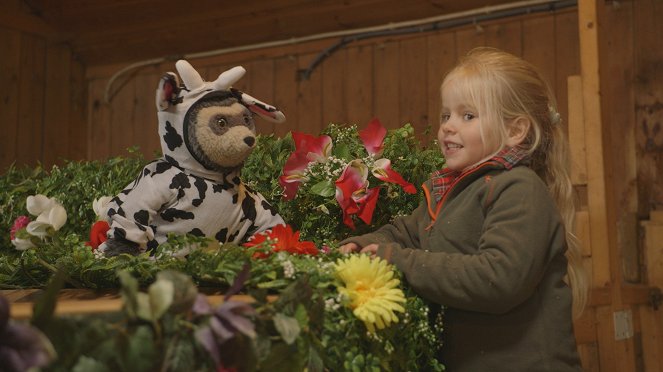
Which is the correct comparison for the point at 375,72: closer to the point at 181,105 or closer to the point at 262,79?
the point at 262,79

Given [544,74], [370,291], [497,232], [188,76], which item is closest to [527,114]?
[497,232]

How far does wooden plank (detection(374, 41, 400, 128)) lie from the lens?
10.8 feet

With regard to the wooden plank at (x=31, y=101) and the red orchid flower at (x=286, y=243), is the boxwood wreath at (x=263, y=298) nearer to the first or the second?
the red orchid flower at (x=286, y=243)

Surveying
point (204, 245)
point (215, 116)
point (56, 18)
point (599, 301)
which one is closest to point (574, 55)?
point (599, 301)

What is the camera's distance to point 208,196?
1.29 meters

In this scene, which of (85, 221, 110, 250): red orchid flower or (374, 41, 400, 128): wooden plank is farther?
(374, 41, 400, 128): wooden plank

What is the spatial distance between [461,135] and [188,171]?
0.50 m

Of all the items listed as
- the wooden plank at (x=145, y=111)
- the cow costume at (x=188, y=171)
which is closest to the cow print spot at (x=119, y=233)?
the cow costume at (x=188, y=171)

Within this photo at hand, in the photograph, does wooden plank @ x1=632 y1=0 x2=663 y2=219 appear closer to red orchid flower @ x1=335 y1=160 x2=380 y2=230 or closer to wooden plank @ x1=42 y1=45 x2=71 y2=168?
red orchid flower @ x1=335 y1=160 x2=380 y2=230

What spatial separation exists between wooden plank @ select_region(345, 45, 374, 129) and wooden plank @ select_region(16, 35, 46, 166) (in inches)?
72.6

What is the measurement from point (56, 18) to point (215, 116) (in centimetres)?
316

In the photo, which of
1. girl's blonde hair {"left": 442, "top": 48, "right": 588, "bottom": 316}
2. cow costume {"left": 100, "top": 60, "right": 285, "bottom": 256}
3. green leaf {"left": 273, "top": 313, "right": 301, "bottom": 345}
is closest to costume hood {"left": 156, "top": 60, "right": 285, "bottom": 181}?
cow costume {"left": 100, "top": 60, "right": 285, "bottom": 256}

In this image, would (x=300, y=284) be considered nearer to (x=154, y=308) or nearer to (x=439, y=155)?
(x=154, y=308)

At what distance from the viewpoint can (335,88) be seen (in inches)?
136
